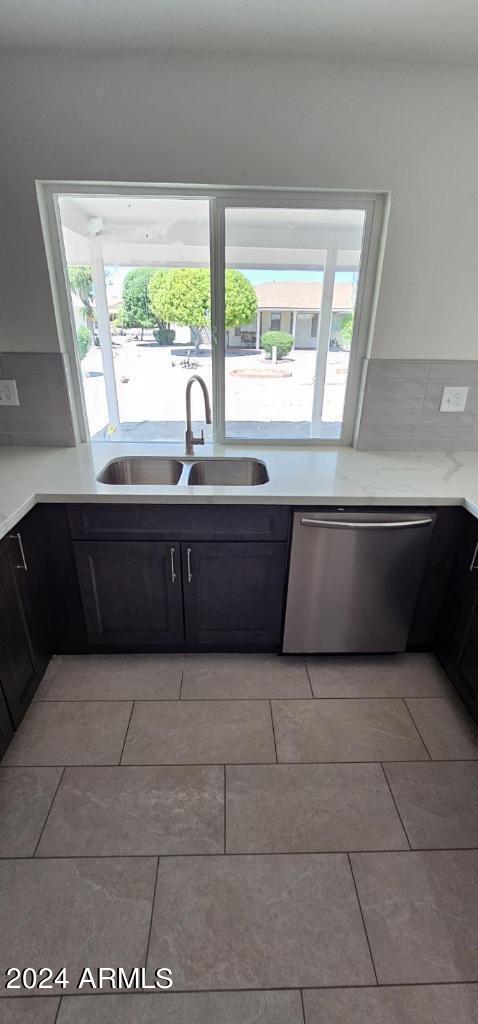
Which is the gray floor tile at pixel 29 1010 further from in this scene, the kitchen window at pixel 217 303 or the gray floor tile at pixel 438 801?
the kitchen window at pixel 217 303

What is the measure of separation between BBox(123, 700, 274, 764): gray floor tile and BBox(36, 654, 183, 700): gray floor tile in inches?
3.5

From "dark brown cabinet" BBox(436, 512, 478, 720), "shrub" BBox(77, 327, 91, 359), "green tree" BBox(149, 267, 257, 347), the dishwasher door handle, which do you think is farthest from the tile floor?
"green tree" BBox(149, 267, 257, 347)

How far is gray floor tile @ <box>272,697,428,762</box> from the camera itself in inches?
69.7

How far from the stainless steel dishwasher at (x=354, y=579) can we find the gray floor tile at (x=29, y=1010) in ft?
4.47

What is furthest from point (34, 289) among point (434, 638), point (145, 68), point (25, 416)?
point (434, 638)

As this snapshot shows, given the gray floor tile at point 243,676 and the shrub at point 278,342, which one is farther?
the shrub at point 278,342

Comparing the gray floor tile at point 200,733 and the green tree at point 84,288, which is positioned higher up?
the green tree at point 84,288

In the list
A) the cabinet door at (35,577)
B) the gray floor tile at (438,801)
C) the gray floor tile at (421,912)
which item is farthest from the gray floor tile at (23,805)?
the gray floor tile at (438,801)

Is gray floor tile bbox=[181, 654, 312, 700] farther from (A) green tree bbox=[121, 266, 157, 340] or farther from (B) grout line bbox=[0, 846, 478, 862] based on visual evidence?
(A) green tree bbox=[121, 266, 157, 340]

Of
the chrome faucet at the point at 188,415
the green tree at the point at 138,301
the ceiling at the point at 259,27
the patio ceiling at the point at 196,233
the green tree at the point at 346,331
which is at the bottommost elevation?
the chrome faucet at the point at 188,415

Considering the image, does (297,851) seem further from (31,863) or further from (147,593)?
(147,593)

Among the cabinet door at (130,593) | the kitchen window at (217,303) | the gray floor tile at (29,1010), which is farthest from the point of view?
the kitchen window at (217,303)

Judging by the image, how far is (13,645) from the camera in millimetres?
1738

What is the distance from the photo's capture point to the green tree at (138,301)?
7.25 feet
